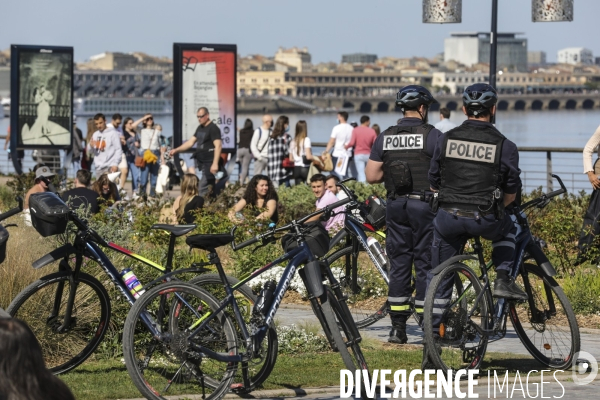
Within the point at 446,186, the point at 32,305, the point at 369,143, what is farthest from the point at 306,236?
the point at 369,143

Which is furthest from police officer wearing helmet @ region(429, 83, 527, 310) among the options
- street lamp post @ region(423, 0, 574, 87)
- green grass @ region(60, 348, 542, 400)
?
street lamp post @ region(423, 0, 574, 87)

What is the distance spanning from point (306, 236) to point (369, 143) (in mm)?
15740

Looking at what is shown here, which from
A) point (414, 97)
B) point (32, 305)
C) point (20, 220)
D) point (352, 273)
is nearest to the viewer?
point (32, 305)

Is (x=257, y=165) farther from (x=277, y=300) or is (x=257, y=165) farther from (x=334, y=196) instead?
(x=277, y=300)

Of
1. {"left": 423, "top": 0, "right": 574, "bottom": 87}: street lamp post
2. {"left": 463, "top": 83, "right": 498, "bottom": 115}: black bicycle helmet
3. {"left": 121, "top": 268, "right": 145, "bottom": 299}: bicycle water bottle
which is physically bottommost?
{"left": 121, "top": 268, "right": 145, "bottom": 299}: bicycle water bottle

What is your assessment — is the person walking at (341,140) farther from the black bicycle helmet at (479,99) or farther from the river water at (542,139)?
the black bicycle helmet at (479,99)

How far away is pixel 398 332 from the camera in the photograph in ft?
25.4

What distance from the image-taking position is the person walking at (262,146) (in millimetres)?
20094

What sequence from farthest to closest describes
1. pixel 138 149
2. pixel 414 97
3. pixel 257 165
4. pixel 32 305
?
pixel 138 149 < pixel 257 165 < pixel 414 97 < pixel 32 305

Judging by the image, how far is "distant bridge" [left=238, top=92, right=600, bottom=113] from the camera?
531 feet

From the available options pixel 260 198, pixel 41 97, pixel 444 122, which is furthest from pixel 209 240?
pixel 41 97

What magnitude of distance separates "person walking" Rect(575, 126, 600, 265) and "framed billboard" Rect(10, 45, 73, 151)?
11046 millimetres

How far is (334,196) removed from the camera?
12758 mm

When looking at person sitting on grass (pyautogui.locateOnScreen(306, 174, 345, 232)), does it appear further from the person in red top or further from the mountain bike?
the person in red top
